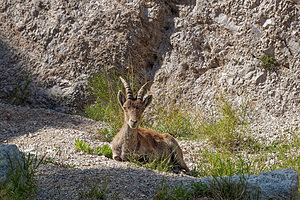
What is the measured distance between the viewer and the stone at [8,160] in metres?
4.12

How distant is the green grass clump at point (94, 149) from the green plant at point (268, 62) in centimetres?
376

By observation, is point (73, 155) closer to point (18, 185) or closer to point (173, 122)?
point (18, 185)

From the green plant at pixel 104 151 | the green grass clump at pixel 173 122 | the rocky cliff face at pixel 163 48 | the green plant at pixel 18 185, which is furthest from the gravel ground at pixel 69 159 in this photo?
the rocky cliff face at pixel 163 48

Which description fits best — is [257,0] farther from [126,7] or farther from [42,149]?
[42,149]

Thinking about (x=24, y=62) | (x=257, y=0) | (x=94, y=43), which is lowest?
(x=24, y=62)

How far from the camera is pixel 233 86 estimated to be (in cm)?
875

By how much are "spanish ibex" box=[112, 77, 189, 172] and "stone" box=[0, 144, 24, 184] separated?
2.19m

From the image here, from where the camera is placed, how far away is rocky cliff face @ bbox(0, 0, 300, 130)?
831 centimetres

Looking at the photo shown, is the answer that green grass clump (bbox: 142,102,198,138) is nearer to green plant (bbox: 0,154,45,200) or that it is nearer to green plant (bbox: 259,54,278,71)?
green plant (bbox: 259,54,278,71)

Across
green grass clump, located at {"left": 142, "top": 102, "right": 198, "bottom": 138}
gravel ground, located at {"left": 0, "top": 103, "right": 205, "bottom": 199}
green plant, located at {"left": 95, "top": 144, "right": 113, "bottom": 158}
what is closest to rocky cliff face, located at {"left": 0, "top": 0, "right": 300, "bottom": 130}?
green grass clump, located at {"left": 142, "top": 102, "right": 198, "bottom": 138}

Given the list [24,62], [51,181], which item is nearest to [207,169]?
[51,181]

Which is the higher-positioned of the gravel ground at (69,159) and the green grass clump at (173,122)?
the green grass clump at (173,122)

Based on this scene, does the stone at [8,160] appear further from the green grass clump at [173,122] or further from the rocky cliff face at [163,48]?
the rocky cliff face at [163,48]

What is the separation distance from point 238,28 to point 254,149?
290 centimetres
